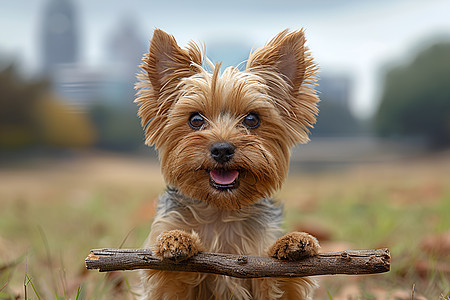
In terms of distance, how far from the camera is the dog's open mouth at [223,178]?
11.2ft

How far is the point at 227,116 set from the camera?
11.5 feet

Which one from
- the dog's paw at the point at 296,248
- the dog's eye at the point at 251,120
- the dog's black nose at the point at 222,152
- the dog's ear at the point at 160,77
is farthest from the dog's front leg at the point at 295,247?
the dog's ear at the point at 160,77

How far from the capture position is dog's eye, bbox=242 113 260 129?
140 inches

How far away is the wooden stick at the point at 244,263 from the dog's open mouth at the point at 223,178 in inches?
23.1

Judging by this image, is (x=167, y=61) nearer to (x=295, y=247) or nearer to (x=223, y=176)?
(x=223, y=176)

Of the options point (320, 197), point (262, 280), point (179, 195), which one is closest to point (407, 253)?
point (262, 280)

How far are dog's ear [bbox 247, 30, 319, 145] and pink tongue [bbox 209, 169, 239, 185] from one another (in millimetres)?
596

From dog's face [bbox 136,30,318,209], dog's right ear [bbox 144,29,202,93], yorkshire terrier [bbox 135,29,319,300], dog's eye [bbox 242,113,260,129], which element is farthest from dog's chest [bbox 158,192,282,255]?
dog's right ear [bbox 144,29,202,93]

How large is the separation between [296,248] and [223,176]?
31.3 inches

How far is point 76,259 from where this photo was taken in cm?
610

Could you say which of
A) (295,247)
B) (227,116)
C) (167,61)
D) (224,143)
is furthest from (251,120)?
(295,247)

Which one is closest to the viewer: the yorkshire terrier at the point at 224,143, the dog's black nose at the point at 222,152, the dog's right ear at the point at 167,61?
the dog's black nose at the point at 222,152

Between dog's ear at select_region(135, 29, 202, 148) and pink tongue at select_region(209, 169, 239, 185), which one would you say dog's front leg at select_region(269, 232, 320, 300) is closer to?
pink tongue at select_region(209, 169, 239, 185)

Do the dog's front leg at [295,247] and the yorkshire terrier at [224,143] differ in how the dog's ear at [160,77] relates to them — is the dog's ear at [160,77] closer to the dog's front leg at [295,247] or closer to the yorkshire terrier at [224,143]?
the yorkshire terrier at [224,143]
